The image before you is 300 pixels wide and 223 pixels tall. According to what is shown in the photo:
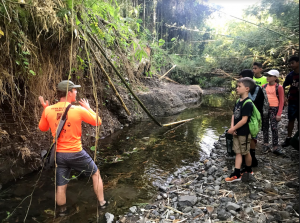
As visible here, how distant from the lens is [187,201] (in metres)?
3.02

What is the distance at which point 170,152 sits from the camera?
564 centimetres

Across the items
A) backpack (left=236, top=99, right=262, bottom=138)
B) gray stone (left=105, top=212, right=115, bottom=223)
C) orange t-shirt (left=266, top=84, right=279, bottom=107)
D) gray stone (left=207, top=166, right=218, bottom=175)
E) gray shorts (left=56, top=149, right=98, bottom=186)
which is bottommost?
gray stone (left=105, top=212, right=115, bottom=223)

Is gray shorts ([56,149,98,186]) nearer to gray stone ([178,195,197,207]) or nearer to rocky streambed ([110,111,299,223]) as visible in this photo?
rocky streambed ([110,111,299,223])

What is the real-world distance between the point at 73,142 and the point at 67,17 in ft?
6.79

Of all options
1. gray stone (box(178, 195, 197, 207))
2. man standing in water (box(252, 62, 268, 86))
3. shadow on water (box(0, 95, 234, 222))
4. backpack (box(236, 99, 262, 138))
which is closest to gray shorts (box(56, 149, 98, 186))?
shadow on water (box(0, 95, 234, 222))

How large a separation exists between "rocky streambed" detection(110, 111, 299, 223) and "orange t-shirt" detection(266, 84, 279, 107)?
46.9 inches

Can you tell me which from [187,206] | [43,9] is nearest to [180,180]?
[187,206]

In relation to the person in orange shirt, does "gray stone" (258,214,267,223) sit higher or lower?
lower

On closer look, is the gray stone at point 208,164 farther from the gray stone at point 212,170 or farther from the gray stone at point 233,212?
the gray stone at point 233,212

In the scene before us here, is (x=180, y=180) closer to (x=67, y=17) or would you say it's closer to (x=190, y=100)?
(x=67, y=17)

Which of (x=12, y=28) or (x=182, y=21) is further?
(x=182, y=21)

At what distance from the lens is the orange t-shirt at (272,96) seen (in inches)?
169

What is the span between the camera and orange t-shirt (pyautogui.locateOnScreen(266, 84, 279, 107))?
4.30m

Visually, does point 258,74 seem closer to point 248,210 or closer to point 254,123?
point 254,123
